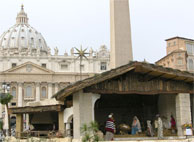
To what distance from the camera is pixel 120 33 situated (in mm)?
Result: 18250

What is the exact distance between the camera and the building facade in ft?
190

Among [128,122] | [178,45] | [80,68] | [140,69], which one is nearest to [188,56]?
[178,45]

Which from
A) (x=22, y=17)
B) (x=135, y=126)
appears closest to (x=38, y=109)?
(x=135, y=126)

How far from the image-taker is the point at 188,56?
194 ft

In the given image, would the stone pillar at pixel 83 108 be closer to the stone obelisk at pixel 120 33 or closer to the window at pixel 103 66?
the stone obelisk at pixel 120 33

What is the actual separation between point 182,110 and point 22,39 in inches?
3801

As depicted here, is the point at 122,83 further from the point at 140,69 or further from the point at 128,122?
the point at 128,122

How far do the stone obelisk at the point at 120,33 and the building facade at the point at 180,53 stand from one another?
4054cm

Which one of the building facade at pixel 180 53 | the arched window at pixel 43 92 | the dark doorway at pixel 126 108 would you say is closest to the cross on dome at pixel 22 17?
the arched window at pixel 43 92

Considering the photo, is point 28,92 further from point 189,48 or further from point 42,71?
point 189,48

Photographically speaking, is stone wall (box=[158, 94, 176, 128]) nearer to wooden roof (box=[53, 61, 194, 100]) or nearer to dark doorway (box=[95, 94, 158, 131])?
dark doorway (box=[95, 94, 158, 131])

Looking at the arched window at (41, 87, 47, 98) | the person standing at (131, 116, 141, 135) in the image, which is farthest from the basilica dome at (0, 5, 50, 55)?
the person standing at (131, 116, 141, 135)

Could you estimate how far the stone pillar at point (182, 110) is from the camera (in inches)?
595

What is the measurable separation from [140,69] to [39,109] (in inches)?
255
